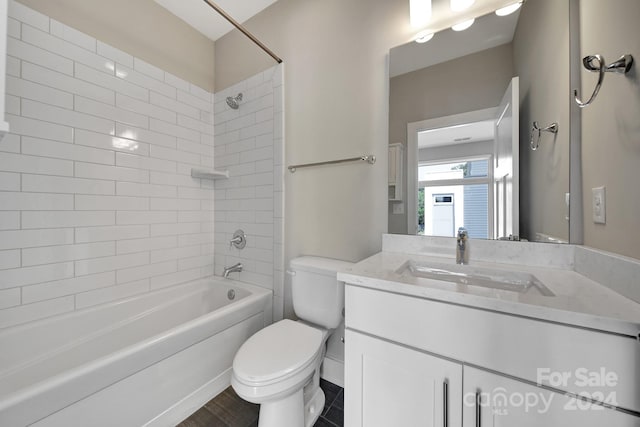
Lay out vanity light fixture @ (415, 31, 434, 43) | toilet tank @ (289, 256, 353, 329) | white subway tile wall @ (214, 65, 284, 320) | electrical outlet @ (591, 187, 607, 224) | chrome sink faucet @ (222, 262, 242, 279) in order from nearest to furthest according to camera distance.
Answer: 1. electrical outlet @ (591, 187, 607, 224)
2. vanity light fixture @ (415, 31, 434, 43)
3. toilet tank @ (289, 256, 353, 329)
4. white subway tile wall @ (214, 65, 284, 320)
5. chrome sink faucet @ (222, 262, 242, 279)

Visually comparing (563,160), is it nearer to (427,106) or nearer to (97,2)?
(427,106)

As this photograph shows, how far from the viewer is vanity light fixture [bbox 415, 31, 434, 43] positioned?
1.23 meters

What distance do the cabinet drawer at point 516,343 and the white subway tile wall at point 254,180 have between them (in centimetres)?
112

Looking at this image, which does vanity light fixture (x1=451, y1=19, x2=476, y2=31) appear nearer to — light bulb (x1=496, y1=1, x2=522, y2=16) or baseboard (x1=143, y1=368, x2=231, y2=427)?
light bulb (x1=496, y1=1, x2=522, y2=16)

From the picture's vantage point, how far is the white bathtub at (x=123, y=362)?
2.93 ft

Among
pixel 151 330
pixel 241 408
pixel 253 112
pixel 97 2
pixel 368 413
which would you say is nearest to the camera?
pixel 368 413

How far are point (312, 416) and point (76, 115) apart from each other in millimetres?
2236

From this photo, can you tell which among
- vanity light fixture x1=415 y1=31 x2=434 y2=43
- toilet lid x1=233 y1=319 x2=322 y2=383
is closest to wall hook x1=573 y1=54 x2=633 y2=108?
vanity light fixture x1=415 y1=31 x2=434 y2=43

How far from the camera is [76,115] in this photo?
1.44 m

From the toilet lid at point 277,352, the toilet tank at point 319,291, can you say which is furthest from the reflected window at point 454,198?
the toilet lid at point 277,352

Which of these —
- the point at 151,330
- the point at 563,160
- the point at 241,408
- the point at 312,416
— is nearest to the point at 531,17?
the point at 563,160

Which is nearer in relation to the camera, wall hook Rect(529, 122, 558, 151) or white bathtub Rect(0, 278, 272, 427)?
white bathtub Rect(0, 278, 272, 427)

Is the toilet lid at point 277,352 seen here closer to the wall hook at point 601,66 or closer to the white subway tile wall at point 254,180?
the white subway tile wall at point 254,180

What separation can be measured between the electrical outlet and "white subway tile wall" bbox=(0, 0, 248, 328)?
176 cm
